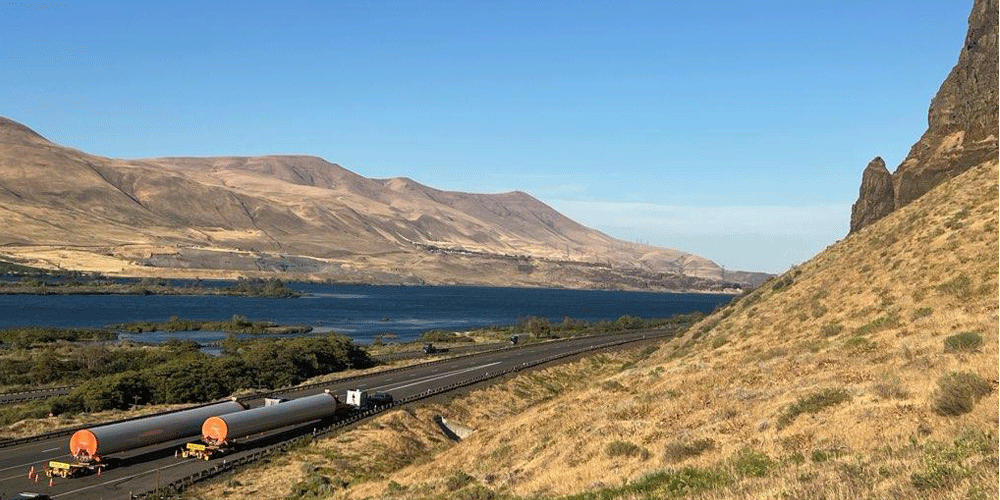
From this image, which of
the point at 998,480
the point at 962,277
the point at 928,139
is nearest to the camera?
the point at 998,480

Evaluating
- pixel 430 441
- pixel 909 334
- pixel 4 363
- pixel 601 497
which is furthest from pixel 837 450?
pixel 4 363

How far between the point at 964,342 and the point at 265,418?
39.3 m

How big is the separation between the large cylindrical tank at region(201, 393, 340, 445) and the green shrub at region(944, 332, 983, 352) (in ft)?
124

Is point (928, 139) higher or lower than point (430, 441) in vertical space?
higher

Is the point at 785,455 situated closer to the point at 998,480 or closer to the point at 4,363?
the point at 998,480

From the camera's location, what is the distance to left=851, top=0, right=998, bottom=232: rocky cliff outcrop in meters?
67.7

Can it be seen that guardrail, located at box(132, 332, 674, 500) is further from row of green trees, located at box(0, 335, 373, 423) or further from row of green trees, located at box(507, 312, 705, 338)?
row of green trees, located at box(507, 312, 705, 338)

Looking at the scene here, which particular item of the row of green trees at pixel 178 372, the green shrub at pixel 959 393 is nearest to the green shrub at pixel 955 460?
the green shrub at pixel 959 393

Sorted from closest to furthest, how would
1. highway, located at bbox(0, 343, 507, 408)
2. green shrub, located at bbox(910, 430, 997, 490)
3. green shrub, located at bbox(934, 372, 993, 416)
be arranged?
green shrub, located at bbox(910, 430, 997, 490) < green shrub, located at bbox(934, 372, 993, 416) < highway, located at bbox(0, 343, 507, 408)

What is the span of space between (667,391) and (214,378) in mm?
48589

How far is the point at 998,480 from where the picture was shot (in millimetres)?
11789

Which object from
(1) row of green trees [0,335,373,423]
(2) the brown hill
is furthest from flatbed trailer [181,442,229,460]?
(1) row of green trees [0,335,373,423]

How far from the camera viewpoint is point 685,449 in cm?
2231

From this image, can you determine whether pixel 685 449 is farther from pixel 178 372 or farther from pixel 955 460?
pixel 178 372
